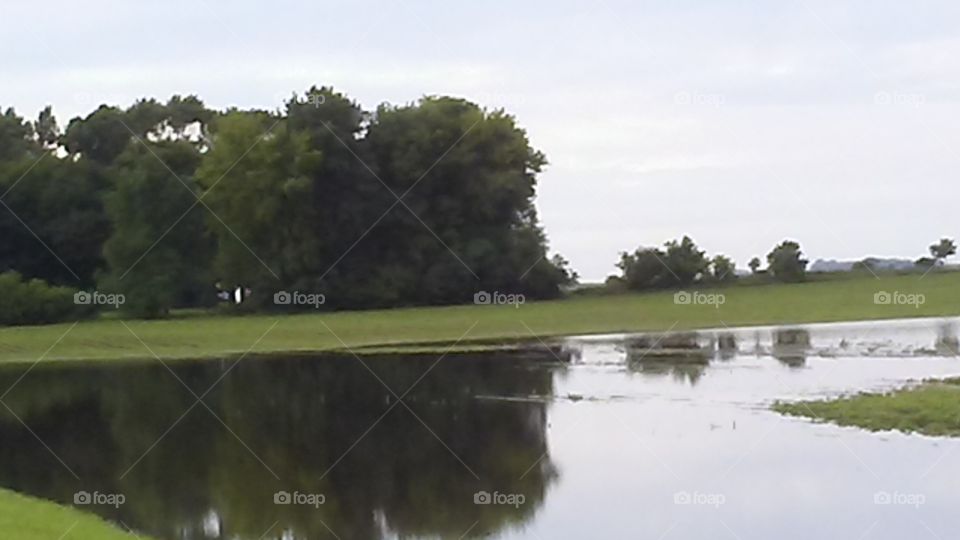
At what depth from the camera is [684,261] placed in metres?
72.6

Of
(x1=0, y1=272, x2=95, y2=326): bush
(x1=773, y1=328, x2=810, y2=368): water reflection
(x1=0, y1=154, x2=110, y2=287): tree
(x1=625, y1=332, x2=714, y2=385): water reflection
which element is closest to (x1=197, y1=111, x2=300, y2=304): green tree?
Result: (x1=0, y1=154, x2=110, y2=287): tree

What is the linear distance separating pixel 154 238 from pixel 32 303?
9.44 m

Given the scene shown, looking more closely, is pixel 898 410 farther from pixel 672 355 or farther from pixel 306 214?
pixel 306 214

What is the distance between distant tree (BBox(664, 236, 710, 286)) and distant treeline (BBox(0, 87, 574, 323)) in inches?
252

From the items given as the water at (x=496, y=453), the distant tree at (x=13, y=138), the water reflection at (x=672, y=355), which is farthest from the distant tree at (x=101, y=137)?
the water at (x=496, y=453)

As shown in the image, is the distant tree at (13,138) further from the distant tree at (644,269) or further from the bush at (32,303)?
the distant tree at (644,269)

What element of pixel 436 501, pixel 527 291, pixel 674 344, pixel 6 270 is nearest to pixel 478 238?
pixel 527 291

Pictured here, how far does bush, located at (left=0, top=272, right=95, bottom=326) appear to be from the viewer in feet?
205

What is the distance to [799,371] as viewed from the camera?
108ft

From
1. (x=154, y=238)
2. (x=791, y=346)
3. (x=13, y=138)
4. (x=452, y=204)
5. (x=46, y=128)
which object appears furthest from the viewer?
(x=46, y=128)

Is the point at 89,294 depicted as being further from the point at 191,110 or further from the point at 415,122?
the point at 191,110

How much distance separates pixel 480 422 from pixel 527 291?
160 feet

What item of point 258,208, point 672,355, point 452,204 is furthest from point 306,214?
point 672,355

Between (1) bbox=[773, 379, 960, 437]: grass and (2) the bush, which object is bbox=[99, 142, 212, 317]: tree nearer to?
(2) the bush
